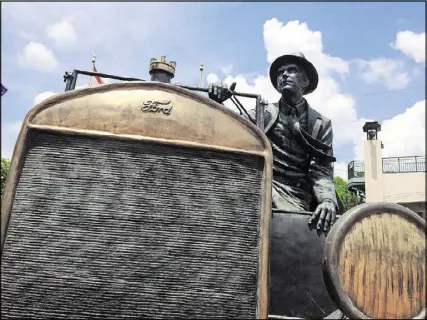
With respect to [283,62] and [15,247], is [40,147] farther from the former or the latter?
[283,62]

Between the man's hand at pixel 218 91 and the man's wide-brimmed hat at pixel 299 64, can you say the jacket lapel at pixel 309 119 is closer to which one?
the man's wide-brimmed hat at pixel 299 64

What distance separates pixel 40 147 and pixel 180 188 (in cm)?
88

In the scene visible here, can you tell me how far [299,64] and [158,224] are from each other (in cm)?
217

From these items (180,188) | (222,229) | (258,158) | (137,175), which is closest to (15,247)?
(137,175)

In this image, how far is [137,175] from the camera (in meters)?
2.64

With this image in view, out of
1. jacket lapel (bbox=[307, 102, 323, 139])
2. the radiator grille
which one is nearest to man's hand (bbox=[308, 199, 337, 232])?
the radiator grille

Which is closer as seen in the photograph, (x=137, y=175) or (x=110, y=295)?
(x=110, y=295)

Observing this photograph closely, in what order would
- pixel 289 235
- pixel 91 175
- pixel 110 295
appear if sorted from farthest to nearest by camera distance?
1. pixel 289 235
2. pixel 91 175
3. pixel 110 295

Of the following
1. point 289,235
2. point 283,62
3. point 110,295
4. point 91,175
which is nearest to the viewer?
point 110,295

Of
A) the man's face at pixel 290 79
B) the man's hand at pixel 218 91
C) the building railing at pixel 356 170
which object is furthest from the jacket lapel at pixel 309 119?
the building railing at pixel 356 170

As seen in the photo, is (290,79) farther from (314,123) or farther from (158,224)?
(158,224)

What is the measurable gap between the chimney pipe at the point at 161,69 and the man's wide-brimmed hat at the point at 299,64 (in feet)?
3.50

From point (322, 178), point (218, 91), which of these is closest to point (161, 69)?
point (218, 91)

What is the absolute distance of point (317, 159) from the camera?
12.3 feet
